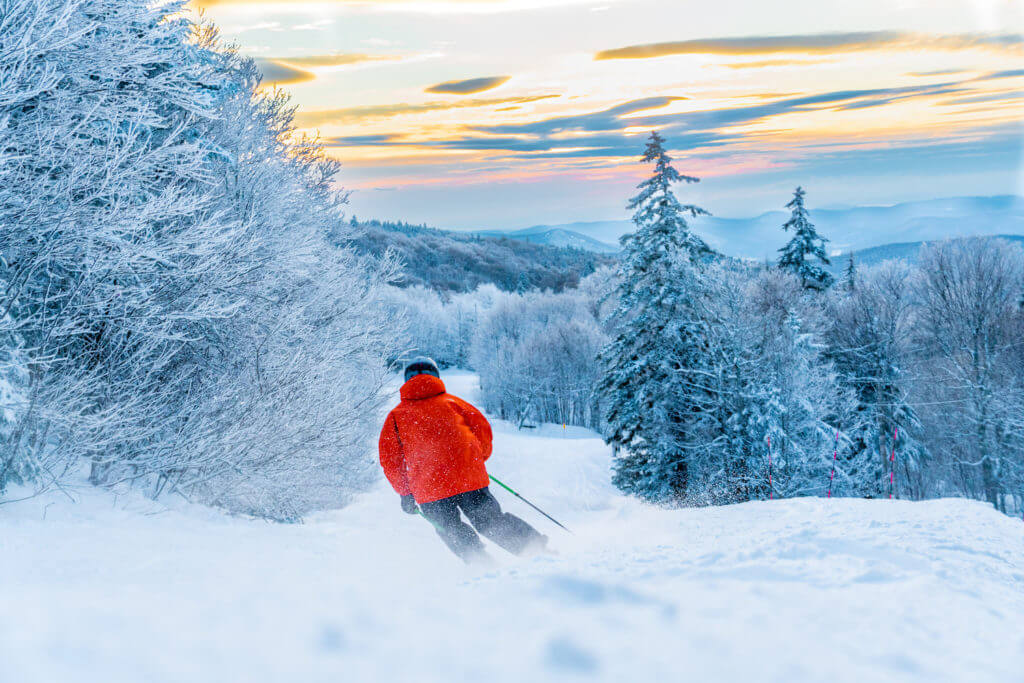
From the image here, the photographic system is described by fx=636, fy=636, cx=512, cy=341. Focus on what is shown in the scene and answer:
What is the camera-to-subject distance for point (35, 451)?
6.50 meters

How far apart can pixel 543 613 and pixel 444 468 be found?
2.51m

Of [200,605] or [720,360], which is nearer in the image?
[200,605]

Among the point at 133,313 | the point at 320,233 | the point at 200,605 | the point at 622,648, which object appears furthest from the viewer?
the point at 320,233

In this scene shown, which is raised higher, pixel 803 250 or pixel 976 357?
pixel 803 250

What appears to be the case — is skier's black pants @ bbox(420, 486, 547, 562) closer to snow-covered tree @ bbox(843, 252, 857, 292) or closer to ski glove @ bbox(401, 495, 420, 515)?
ski glove @ bbox(401, 495, 420, 515)

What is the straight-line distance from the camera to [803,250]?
1623 inches

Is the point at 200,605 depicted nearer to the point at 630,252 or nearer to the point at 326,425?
the point at 326,425

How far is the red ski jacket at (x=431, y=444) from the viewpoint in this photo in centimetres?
547

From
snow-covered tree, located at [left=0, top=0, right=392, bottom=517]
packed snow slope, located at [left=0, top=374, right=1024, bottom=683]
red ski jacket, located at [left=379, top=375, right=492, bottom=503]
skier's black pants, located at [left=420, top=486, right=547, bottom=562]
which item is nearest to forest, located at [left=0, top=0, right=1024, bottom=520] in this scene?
snow-covered tree, located at [left=0, top=0, right=392, bottom=517]

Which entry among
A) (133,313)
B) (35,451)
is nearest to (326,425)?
(133,313)

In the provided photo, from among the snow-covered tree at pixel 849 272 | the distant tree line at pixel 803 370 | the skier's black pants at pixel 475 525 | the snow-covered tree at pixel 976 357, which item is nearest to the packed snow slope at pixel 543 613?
the skier's black pants at pixel 475 525

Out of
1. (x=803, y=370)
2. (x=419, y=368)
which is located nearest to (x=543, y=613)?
(x=419, y=368)

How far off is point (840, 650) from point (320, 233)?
16575 millimetres

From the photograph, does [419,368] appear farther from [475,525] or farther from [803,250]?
[803,250]
